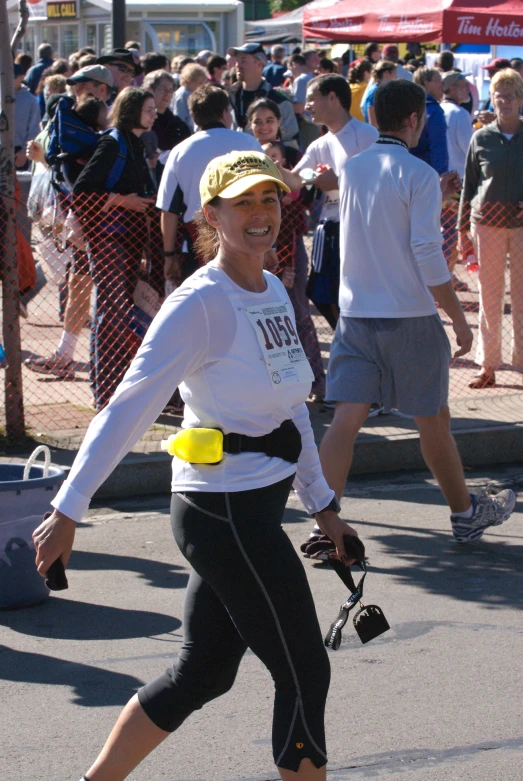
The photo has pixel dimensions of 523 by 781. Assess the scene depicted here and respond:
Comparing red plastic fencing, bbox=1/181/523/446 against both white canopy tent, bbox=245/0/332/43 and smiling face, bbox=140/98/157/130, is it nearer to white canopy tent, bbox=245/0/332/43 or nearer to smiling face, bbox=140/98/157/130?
smiling face, bbox=140/98/157/130

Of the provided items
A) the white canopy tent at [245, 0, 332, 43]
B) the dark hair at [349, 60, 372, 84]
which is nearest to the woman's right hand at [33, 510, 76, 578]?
the dark hair at [349, 60, 372, 84]

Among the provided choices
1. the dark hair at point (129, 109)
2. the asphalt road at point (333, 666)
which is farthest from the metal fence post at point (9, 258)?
the asphalt road at point (333, 666)

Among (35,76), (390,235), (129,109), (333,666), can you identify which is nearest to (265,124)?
(129,109)

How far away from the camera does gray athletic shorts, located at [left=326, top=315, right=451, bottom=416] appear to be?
545 cm

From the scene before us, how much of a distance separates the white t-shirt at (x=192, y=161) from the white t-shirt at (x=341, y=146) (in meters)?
0.55

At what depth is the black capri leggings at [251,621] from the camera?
2916mm

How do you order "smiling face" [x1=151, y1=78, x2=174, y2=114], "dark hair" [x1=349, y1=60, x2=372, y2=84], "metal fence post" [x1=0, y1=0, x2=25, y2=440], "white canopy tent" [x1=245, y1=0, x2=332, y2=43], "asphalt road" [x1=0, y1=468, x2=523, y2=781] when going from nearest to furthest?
"asphalt road" [x1=0, y1=468, x2=523, y2=781] < "metal fence post" [x1=0, y1=0, x2=25, y2=440] < "smiling face" [x1=151, y1=78, x2=174, y2=114] < "dark hair" [x1=349, y1=60, x2=372, y2=84] < "white canopy tent" [x1=245, y1=0, x2=332, y2=43]

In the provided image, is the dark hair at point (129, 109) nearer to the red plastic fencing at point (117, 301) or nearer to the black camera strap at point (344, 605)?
the red plastic fencing at point (117, 301)

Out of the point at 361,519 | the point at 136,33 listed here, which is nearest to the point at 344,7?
the point at 136,33

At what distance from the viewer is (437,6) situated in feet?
55.6

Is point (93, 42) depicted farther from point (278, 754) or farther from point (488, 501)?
point (278, 754)

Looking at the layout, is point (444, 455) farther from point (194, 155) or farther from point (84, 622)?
point (194, 155)

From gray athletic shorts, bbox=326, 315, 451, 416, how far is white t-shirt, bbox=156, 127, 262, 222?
6.10 feet

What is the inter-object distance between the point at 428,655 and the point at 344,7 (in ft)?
53.8
